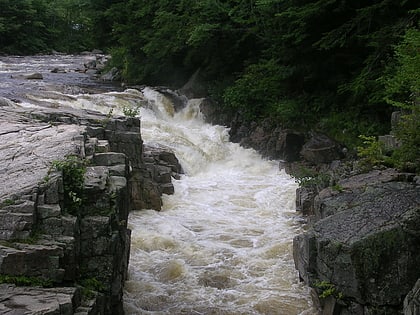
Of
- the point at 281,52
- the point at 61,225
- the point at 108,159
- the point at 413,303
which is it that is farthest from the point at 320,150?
the point at 61,225

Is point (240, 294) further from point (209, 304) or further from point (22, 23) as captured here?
point (22, 23)

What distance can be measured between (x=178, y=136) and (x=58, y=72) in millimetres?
A: 11213

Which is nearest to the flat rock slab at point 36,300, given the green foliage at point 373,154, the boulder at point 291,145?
the green foliage at point 373,154

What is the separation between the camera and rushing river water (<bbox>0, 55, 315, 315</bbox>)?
7.13m

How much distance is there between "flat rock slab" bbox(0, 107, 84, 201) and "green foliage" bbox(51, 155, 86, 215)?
245 mm

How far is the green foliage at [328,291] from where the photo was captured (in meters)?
6.19

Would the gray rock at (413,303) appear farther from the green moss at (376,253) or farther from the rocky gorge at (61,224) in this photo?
the rocky gorge at (61,224)

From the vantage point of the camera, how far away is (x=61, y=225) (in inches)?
217

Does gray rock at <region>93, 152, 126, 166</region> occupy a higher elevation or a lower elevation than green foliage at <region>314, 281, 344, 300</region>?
higher

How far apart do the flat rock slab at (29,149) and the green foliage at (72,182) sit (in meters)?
0.25

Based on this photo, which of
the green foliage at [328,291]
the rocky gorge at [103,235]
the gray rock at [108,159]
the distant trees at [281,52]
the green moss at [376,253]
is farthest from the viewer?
the distant trees at [281,52]

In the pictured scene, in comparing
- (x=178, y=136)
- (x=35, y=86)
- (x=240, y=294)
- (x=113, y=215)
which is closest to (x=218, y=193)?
(x=178, y=136)

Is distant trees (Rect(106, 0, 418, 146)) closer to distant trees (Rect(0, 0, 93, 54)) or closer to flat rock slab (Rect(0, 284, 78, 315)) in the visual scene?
flat rock slab (Rect(0, 284, 78, 315))

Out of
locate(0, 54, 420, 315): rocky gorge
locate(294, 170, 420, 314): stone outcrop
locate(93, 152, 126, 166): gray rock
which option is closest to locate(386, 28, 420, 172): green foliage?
locate(0, 54, 420, 315): rocky gorge
